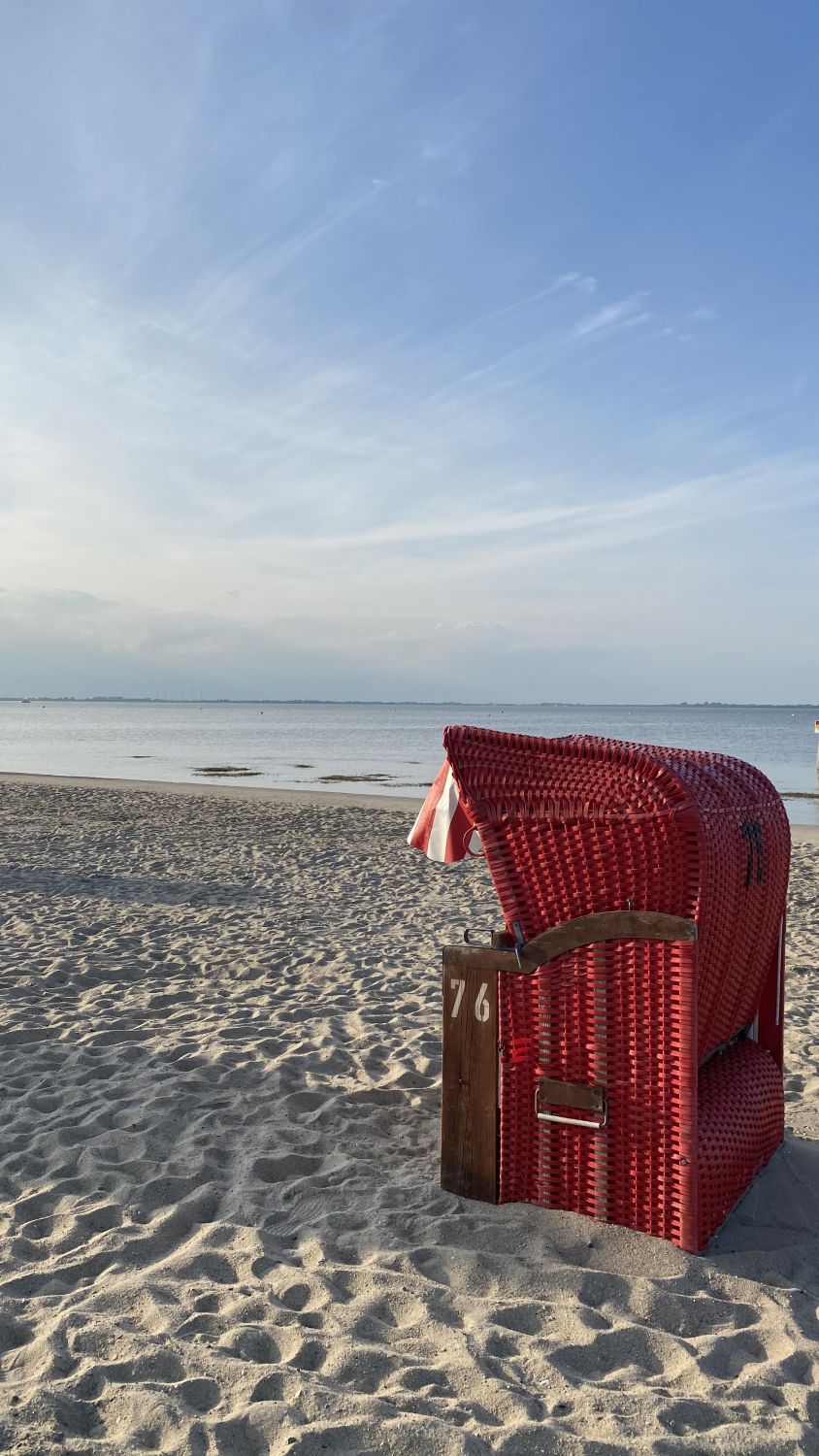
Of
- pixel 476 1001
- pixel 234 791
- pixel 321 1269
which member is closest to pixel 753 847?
pixel 476 1001

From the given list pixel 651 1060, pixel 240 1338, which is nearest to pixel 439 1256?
pixel 240 1338

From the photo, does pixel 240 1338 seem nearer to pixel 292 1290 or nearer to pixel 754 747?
pixel 292 1290

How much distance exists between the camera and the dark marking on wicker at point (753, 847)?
3373 millimetres

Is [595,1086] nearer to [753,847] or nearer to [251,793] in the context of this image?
[753,847]

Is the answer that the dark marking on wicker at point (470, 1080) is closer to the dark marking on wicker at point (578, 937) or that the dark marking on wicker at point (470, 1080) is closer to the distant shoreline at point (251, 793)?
the dark marking on wicker at point (578, 937)

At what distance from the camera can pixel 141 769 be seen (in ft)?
112

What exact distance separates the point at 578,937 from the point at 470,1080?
727mm

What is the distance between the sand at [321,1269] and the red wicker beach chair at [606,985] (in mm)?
174

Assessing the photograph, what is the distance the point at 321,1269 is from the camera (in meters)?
3.04

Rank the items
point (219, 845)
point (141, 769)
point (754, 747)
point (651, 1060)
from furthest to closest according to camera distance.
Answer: point (754, 747) < point (141, 769) < point (219, 845) < point (651, 1060)

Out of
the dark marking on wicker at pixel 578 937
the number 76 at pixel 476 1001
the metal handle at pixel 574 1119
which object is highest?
the dark marking on wicker at pixel 578 937

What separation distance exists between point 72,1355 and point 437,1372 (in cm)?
95

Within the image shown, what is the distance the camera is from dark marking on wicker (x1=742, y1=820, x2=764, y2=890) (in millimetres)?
3373

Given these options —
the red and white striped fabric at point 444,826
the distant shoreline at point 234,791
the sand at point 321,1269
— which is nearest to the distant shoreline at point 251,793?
the distant shoreline at point 234,791
